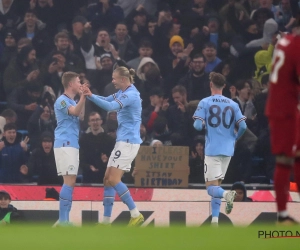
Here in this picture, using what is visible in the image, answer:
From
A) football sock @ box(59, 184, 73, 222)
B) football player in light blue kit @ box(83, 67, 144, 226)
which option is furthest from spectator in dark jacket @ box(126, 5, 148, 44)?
football sock @ box(59, 184, 73, 222)

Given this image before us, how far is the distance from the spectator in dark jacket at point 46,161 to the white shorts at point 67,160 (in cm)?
298

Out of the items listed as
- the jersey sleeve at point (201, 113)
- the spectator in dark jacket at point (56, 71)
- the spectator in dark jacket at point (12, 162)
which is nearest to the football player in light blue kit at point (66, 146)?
the jersey sleeve at point (201, 113)

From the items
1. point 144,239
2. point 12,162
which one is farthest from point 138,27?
point 144,239

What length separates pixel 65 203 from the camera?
12312 millimetres

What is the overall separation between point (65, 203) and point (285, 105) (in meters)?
5.61

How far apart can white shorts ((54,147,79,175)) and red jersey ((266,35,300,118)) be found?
17.6ft

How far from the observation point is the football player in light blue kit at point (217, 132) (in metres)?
12.5

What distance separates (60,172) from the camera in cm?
1242

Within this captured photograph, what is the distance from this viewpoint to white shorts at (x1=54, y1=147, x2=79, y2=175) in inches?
485

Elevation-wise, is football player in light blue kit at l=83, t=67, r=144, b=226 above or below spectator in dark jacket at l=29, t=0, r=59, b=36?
below

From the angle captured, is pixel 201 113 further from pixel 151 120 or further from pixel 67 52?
pixel 67 52

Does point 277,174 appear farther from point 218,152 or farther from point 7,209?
point 7,209

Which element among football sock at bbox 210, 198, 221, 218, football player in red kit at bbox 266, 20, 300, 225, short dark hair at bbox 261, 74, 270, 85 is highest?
short dark hair at bbox 261, 74, 270, 85

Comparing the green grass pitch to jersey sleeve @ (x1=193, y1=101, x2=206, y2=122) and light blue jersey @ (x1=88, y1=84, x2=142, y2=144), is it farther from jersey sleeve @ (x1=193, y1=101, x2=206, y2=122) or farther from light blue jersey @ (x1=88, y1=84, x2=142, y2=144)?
light blue jersey @ (x1=88, y1=84, x2=142, y2=144)
